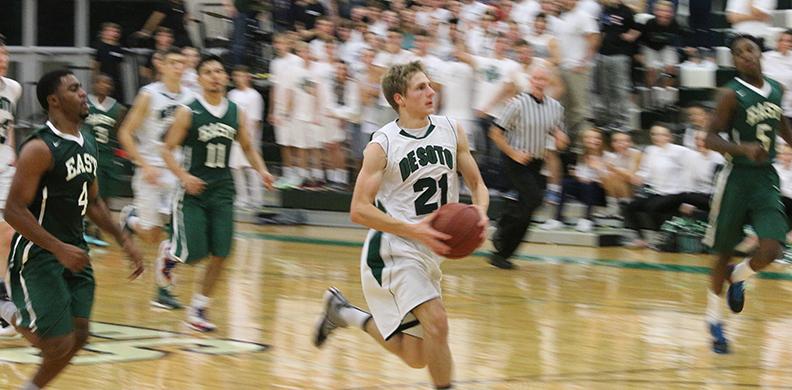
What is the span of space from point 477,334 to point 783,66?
6769 millimetres

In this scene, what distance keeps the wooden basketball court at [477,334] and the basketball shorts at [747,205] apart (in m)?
0.75

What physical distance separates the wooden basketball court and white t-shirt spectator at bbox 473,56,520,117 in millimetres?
2345

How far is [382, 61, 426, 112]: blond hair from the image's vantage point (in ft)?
21.4

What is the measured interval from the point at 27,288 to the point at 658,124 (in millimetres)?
10507

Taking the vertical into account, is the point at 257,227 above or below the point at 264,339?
below

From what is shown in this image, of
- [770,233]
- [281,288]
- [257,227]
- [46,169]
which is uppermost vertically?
[46,169]

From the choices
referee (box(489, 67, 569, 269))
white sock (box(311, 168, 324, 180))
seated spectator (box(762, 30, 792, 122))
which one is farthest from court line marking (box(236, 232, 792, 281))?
seated spectator (box(762, 30, 792, 122))

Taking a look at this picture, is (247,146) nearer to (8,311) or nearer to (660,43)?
(8,311)

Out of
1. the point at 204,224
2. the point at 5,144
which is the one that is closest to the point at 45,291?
the point at 204,224

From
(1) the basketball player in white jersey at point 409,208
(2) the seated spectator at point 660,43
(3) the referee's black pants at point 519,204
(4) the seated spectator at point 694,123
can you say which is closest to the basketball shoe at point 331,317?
(1) the basketball player in white jersey at point 409,208

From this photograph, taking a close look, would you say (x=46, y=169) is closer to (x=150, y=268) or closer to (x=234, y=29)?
(x=150, y=268)

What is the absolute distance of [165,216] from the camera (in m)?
13.1

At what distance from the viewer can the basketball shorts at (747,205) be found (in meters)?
8.45

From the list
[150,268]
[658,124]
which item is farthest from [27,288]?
[658,124]
